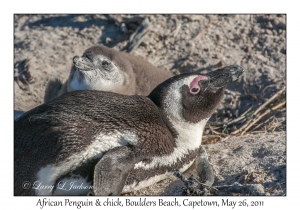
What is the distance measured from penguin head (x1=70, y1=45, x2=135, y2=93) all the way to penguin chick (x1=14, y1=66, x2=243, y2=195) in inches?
48.2

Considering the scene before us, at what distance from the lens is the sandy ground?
18.5ft

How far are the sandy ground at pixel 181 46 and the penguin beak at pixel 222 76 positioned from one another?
4.52 ft

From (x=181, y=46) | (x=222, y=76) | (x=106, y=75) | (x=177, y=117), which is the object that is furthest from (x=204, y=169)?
(x=181, y=46)

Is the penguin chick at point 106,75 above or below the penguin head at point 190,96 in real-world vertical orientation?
above

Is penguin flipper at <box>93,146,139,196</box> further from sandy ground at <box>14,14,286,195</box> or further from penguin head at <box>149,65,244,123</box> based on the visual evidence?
sandy ground at <box>14,14,286,195</box>

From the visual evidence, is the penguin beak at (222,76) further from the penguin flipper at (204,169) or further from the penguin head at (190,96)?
the penguin flipper at (204,169)

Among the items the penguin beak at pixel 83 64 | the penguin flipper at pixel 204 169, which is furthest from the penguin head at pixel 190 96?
the penguin beak at pixel 83 64

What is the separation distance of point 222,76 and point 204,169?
67 centimetres

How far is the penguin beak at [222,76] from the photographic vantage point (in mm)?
3891

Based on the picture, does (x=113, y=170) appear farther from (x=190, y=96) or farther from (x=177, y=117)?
(x=190, y=96)

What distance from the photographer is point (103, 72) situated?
5027mm

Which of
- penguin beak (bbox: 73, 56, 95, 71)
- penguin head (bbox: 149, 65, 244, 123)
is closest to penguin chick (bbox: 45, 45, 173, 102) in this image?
penguin beak (bbox: 73, 56, 95, 71)

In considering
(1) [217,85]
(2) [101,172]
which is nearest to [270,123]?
(1) [217,85]
